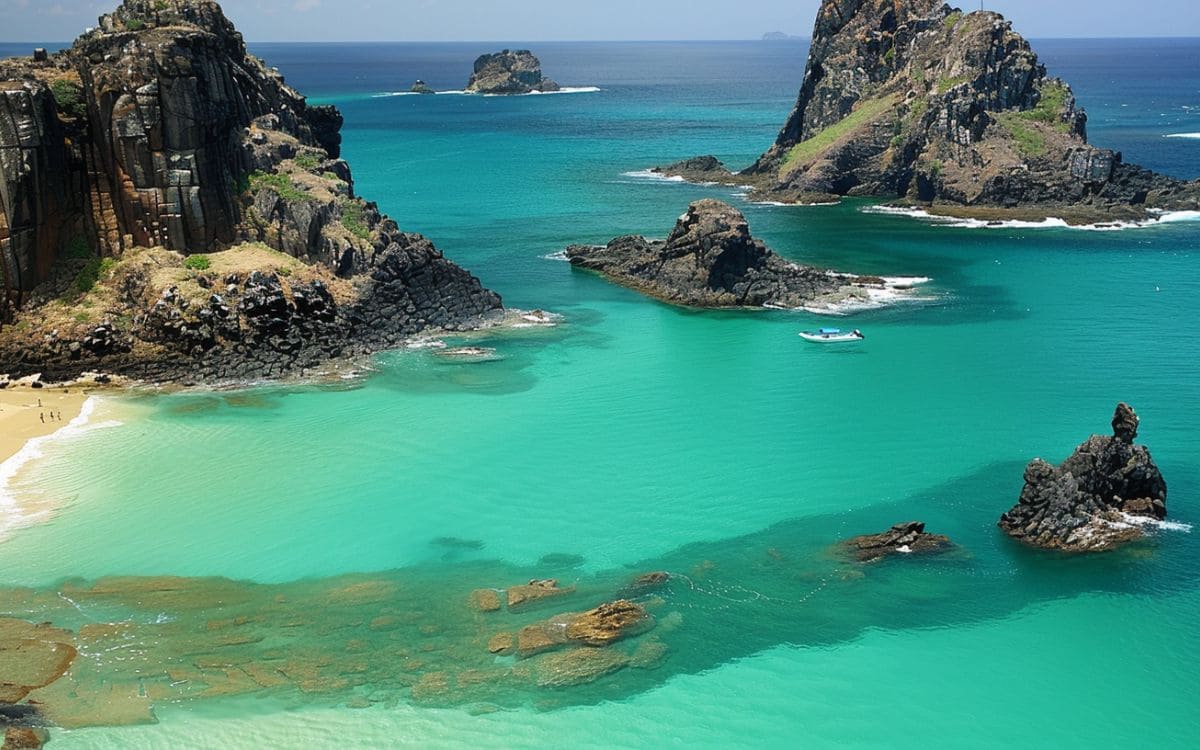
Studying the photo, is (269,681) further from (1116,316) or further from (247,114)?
(1116,316)

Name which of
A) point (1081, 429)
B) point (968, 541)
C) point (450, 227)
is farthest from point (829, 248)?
point (968, 541)

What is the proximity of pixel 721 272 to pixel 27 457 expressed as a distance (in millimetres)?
37295

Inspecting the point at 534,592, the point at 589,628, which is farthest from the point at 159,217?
the point at 589,628

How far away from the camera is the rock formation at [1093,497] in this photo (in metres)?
35.1

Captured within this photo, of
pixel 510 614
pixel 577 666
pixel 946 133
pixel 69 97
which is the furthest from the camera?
pixel 946 133

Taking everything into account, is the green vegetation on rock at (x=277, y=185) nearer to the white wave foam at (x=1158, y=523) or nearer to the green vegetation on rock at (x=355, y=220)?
the green vegetation on rock at (x=355, y=220)

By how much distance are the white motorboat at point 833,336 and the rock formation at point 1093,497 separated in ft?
66.8

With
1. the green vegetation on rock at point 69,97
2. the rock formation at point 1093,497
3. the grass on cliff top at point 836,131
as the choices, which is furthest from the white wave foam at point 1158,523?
the grass on cliff top at point 836,131

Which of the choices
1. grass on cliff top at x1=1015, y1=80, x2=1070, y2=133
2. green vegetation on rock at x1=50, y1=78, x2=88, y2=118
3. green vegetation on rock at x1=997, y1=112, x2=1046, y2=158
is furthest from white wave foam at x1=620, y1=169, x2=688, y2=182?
green vegetation on rock at x1=50, y1=78, x2=88, y2=118

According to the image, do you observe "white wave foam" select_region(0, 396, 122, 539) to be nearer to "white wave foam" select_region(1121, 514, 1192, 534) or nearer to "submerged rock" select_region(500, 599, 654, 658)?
"submerged rock" select_region(500, 599, 654, 658)

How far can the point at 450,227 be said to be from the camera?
88375 millimetres

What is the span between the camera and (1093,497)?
36.2 meters

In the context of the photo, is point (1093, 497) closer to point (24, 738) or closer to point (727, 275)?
point (24, 738)

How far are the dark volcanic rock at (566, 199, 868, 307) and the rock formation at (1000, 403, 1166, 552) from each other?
29.0 m
